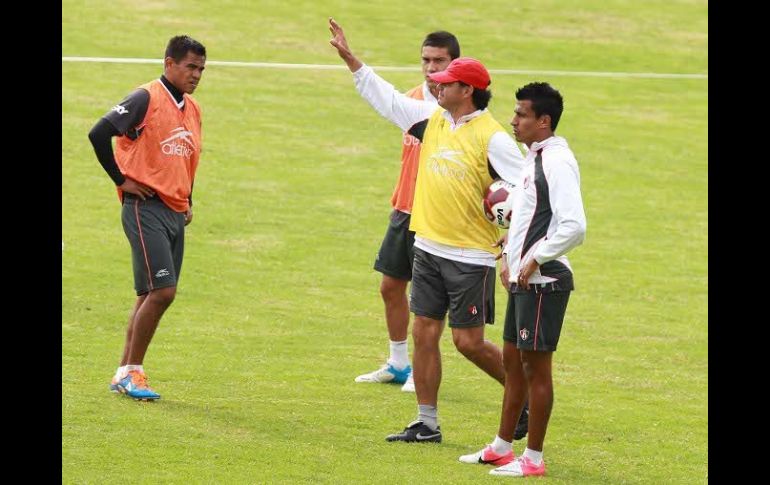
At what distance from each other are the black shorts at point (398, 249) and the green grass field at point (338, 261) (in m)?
0.86

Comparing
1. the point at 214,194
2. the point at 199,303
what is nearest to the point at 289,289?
the point at 199,303

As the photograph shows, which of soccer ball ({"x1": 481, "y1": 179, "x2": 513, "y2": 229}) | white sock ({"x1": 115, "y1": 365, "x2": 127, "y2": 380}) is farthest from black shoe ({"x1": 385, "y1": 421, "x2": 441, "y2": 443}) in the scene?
white sock ({"x1": 115, "y1": 365, "x2": 127, "y2": 380})

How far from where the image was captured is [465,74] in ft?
24.9

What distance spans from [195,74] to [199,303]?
3.90m

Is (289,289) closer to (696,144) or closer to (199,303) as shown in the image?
(199,303)

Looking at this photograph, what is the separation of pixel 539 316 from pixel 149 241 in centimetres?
284

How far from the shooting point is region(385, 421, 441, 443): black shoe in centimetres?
784

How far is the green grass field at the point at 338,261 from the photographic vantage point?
7.75m

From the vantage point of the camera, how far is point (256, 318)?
11.7 metres

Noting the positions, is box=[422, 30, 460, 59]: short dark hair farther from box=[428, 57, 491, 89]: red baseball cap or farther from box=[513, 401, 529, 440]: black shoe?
box=[513, 401, 529, 440]: black shoe

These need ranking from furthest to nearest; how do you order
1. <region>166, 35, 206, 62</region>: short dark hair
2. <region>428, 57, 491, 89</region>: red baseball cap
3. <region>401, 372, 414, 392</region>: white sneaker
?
<region>401, 372, 414, 392</region>: white sneaker → <region>166, 35, 206, 62</region>: short dark hair → <region>428, 57, 491, 89</region>: red baseball cap

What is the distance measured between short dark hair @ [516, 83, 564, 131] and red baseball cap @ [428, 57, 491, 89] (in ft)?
1.85

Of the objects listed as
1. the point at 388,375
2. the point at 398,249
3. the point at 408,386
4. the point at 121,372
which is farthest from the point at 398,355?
the point at 121,372
